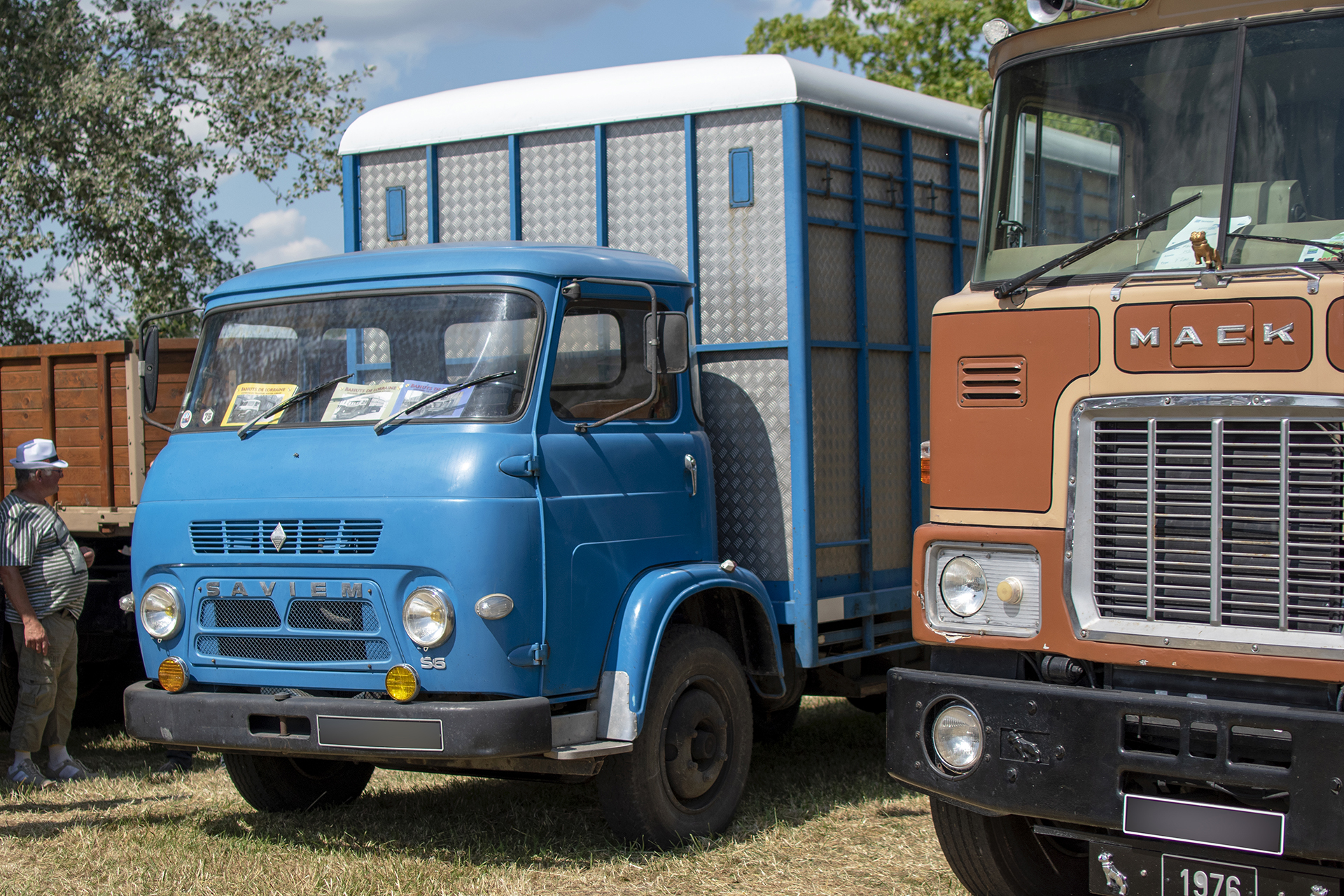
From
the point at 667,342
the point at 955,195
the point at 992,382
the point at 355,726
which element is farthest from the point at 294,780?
the point at 955,195

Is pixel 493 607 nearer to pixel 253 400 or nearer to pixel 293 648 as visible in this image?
pixel 293 648

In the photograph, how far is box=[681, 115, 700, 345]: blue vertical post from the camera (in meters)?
6.92

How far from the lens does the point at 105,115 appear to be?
17891 mm

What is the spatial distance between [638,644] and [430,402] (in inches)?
52.5

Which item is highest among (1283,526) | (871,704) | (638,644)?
(1283,526)

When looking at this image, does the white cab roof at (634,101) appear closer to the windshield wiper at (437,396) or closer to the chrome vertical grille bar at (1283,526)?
the windshield wiper at (437,396)

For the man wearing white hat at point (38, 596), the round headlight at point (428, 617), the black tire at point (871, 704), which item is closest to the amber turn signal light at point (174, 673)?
the round headlight at point (428, 617)

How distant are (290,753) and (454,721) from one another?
2.58 feet

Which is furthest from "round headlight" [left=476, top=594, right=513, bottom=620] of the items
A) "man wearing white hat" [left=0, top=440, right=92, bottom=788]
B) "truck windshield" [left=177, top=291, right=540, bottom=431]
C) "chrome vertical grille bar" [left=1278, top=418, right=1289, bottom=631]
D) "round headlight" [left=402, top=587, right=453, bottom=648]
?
"man wearing white hat" [left=0, top=440, right=92, bottom=788]

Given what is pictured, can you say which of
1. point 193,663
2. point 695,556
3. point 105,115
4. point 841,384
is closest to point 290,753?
point 193,663

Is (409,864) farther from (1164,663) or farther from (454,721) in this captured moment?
(1164,663)

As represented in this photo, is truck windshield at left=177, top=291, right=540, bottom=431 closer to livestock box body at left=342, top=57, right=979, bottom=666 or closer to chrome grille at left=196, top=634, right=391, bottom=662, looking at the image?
chrome grille at left=196, top=634, right=391, bottom=662

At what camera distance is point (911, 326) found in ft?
25.1

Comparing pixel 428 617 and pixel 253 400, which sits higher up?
pixel 253 400
